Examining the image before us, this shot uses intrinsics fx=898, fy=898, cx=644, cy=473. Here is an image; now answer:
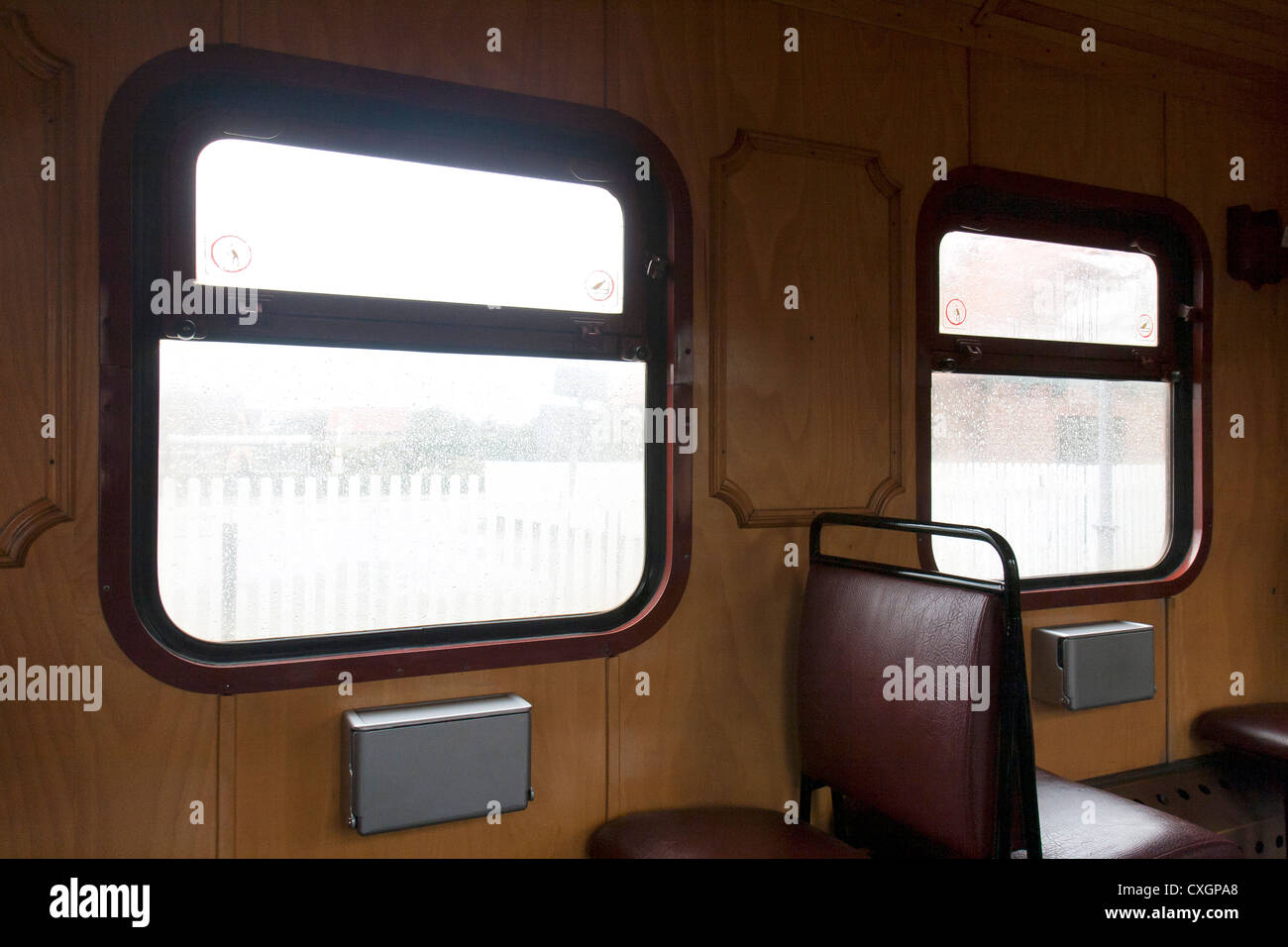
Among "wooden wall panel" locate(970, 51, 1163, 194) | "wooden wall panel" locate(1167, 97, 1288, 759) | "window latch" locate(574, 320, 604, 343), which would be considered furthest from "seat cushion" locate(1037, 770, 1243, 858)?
"wooden wall panel" locate(970, 51, 1163, 194)

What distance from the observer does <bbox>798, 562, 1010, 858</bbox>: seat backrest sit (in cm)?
177

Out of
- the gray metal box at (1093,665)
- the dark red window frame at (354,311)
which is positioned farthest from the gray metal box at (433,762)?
the gray metal box at (1093,665)

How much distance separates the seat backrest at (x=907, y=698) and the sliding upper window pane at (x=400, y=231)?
38.7 inches

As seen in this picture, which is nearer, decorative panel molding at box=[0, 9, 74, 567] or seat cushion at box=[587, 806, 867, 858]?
decorative panel molding at box=[0, 9, 74, 567]

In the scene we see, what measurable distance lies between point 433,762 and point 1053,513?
2.13 meters

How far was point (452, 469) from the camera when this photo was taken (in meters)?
2.15

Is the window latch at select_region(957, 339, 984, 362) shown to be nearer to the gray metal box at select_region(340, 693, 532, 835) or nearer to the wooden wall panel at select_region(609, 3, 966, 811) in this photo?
the wooden wall panel at select_region(609, 3, 966, 811)

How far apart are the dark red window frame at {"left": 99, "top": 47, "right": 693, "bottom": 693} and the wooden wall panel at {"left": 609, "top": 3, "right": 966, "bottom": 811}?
0.25ft

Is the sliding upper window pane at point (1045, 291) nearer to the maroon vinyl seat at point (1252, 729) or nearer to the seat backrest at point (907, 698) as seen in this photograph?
the seat backrest at point (907, 698)

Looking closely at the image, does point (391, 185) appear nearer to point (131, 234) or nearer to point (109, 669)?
point (131, 234)

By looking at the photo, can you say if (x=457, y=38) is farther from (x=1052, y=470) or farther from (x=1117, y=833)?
(x=1117, y=833)

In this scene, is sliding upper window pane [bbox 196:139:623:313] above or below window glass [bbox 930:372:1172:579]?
above

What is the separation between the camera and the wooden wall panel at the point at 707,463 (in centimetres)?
228

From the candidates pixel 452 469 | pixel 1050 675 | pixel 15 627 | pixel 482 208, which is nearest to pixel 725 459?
pixel 452 469
